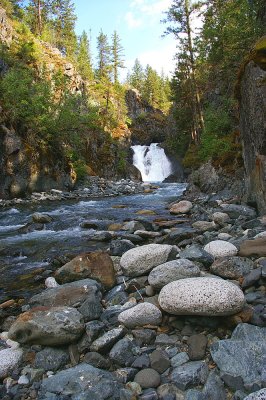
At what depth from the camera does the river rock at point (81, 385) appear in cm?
241

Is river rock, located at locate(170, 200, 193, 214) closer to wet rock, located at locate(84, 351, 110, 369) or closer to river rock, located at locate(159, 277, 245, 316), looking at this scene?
river rock, located at locate(159, 277, 245, 316)

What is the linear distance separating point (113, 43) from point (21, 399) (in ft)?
207

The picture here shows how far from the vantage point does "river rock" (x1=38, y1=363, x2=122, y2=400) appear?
2.41 metres

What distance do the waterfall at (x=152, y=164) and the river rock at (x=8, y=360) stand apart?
116 ft

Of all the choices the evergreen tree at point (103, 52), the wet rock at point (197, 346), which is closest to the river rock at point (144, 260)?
the wet rock at point (197, 346)

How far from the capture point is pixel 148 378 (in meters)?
2.56

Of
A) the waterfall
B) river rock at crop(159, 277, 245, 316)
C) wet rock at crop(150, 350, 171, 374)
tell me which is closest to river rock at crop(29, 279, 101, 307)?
river rock at crop(159, 277, 245, 316)

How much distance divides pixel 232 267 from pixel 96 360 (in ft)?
6.82

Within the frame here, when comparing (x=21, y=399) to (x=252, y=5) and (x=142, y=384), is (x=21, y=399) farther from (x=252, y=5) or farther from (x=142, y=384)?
(x=252, y=5)

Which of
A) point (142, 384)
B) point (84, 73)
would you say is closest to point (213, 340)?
point (142, 384)

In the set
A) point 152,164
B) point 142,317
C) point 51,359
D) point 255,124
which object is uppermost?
point 255,124

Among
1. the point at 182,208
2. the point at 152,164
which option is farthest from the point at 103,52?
the point at 182,208

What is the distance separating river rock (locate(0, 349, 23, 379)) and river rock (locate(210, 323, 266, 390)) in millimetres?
1880

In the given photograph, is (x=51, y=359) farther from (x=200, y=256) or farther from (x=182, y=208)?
(x=182, y=208)
